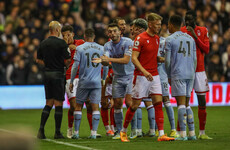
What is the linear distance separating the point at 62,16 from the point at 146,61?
37.9 feet

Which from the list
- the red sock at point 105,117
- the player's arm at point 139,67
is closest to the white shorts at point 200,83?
the player's arm at point 139,67

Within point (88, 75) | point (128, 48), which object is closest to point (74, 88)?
point (88, 75)

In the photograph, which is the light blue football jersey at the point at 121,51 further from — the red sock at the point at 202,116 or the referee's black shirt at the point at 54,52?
the red sock at the point at 202,116

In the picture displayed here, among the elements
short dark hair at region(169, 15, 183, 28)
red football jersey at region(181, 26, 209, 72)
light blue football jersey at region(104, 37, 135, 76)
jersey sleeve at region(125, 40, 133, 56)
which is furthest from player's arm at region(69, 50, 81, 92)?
red football jersey at region(181, 26, 209, 72)

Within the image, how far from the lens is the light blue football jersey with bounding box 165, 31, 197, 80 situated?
731 cm

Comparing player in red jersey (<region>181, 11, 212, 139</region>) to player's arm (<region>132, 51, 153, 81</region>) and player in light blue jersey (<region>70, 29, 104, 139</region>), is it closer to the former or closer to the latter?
player's arm (<region>132, 51, 153, 81</region>)

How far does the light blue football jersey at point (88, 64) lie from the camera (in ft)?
26.8

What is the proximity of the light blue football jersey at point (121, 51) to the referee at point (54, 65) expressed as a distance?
0.80 meters

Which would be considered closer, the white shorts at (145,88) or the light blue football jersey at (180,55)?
the white shorts at (145,88)

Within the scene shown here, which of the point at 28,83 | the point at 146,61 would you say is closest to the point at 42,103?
the point at 28,83

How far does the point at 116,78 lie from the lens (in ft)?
26.7

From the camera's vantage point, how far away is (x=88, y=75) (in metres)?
8.23

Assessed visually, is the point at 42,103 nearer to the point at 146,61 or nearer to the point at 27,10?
the point at 27,10

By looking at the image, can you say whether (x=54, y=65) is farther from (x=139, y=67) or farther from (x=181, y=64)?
(x=181, y=64)
